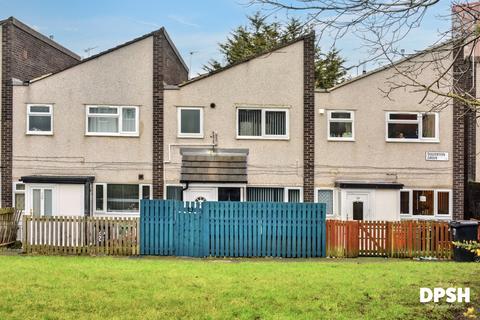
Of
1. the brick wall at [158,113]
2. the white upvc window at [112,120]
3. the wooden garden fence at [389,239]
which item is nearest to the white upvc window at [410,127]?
the wooden garden fence at [389,239]

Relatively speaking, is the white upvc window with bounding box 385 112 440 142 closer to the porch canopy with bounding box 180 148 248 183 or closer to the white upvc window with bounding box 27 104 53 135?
the porch canopy with bounding box 180 148 248 183

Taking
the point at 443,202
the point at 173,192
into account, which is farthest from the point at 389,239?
the point at 173,192

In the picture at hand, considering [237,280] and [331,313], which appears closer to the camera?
[331,313]

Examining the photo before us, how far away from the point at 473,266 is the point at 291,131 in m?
7.93

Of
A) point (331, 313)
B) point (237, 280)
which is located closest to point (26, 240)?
point (237, 280)

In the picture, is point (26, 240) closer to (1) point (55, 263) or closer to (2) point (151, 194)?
(1) point (55, 263)

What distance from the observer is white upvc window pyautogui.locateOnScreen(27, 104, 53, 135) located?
1833 cm

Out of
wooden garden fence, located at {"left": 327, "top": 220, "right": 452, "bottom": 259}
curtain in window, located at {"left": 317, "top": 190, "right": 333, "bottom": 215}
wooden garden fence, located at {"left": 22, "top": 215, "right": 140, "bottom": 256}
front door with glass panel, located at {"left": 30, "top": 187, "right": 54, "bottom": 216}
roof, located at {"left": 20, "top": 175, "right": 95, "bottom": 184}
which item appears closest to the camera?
wooden garden fence, located at {"left": 327, "top": 220, "right": 452, "bottom": 259}

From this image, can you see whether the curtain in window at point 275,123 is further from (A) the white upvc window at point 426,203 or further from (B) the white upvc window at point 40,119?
(B) the white upvc window at point 40,119

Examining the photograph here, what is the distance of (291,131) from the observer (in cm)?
1842

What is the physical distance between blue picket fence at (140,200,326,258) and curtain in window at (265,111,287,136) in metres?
4.10

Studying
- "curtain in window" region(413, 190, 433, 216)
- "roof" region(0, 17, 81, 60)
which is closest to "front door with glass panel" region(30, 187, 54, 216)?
"roof" region(0, 17, 81, 60)

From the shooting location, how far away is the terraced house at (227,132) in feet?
60.0

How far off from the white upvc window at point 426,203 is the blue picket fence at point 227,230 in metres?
4.88
